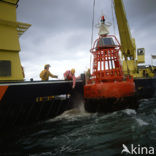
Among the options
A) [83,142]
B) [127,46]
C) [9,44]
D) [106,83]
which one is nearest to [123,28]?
[127,46]

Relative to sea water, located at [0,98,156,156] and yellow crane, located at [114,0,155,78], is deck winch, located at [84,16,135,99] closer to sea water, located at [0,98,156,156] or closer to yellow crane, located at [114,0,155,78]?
yellow crane, located at [114,0,155,78]

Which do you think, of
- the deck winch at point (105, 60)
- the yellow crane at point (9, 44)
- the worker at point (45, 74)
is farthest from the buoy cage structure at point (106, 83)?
the yellow crane at point (9, 44)

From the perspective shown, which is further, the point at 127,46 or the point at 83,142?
the point at 127,46

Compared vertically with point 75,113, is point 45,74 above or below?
above

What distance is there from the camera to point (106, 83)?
7.73 m

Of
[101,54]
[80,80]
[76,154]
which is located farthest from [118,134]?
[101,54]

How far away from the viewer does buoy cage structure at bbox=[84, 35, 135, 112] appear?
7.59m

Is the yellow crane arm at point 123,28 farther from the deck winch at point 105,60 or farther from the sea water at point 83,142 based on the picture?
the sea water at point 83,142

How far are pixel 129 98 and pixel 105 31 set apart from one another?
515 cm

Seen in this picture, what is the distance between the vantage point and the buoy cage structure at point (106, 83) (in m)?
7.59

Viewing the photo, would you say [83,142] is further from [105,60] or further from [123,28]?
[123,28]

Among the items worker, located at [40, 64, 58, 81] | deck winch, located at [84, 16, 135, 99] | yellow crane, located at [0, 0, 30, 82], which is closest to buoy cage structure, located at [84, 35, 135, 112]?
deck winch, located at [84, 16, 135, 99]

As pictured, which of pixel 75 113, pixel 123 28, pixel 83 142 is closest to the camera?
pixel 83 142

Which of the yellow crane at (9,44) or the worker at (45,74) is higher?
the yellow crane at (9,44)
